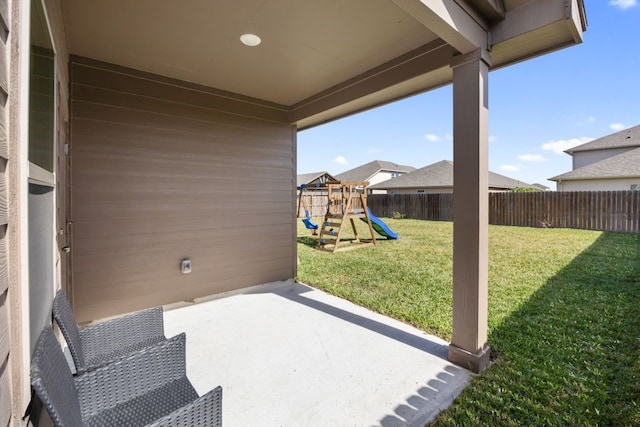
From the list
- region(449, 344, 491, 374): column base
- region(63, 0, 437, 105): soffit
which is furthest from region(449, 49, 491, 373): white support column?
region(63, 0, 437, 105): soffit

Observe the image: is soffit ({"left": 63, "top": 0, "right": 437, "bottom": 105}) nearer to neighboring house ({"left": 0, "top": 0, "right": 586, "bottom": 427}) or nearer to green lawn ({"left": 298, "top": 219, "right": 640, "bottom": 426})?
neighboring house ({"left": 0, "top": 0, "right": 586, "bottom": 427})

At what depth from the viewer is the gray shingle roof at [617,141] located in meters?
16.0

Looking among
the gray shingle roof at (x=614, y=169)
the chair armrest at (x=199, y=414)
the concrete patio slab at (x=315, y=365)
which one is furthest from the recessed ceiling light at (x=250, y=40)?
the gray shingle roof at (x=614, y=169)

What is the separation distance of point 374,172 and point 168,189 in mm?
26477

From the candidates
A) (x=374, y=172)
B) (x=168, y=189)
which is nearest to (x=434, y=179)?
(x=374, y=172)

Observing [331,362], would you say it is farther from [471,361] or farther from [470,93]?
[470,93]

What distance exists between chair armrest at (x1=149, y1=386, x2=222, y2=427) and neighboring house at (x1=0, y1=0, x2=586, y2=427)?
428 millimetres

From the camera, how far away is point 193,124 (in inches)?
147

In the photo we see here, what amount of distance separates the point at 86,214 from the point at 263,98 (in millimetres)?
2472

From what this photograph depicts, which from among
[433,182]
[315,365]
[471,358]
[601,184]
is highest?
[433,182]

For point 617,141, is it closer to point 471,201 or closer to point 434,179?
point 434,179

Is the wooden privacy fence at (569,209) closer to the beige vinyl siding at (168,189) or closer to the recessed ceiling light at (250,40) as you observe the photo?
the beige vinyl siding at (168,189)

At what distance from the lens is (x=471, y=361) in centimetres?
238

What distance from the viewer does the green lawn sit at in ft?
6.46
